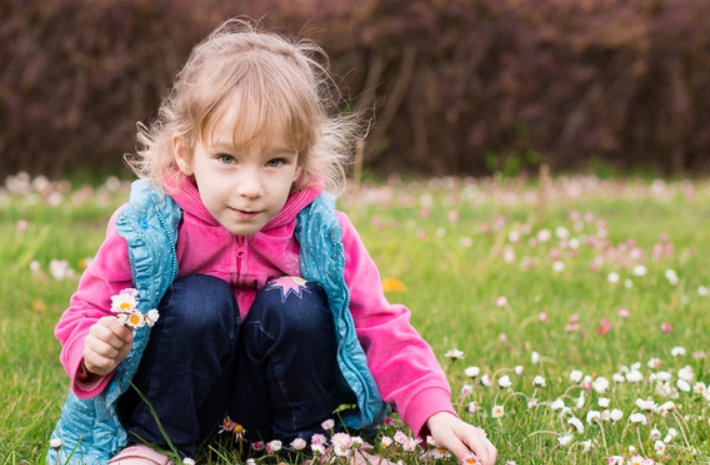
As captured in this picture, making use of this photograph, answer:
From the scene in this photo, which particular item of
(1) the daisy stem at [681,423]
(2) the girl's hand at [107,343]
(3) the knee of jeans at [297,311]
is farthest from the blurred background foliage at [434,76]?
(2) the girl's hand at [107,343]

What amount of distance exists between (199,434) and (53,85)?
6300 millimetres

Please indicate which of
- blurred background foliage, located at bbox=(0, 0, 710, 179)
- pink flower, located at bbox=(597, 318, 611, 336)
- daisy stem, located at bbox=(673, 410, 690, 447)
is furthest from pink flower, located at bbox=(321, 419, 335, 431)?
blurred background foliage, located at bbox=(0, 0, 710, 179)

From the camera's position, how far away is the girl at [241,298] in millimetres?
2158

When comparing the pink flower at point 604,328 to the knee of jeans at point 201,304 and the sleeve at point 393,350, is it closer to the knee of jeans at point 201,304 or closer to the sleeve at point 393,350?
the sleeve at point 393,350

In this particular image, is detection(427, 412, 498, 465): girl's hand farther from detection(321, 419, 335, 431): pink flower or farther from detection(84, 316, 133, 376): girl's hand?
detection(84, 316, 133, 376): girl's hand

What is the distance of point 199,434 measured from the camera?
235 cm

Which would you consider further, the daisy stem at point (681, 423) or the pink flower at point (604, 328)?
the pink flower at point (604, 328)

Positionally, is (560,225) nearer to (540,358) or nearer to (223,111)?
(540,358)

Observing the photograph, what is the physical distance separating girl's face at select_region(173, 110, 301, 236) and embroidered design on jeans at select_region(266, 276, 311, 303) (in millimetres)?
126

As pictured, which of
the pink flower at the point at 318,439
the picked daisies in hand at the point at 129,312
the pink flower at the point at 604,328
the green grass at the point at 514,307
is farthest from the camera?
the pink flower at the point at 604,328

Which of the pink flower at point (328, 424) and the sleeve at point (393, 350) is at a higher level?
the sleeve at point (393, 350)

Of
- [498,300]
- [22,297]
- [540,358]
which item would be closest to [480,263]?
[498,300]

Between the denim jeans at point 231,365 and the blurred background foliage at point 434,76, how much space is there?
5655 millimetres

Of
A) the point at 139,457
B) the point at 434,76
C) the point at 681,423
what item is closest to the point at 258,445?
the point at 139,457
